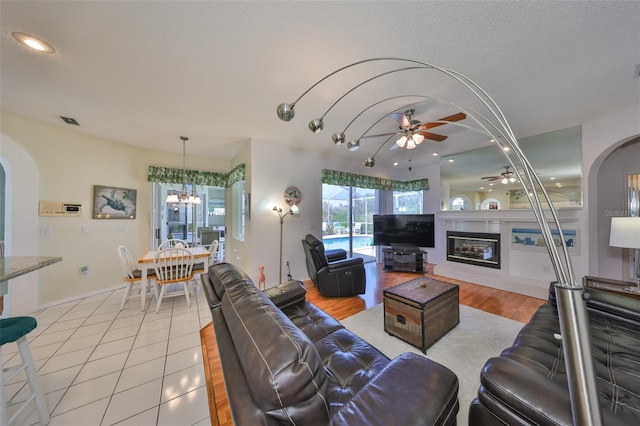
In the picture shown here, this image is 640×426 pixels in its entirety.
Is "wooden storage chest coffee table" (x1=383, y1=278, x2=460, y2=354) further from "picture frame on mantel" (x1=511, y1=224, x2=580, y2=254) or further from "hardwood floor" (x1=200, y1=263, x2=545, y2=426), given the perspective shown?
"picture frame on mantel" (x1=511, y1=224, x2=580, y2=254)

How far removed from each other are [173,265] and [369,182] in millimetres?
4195

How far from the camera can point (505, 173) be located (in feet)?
12.5

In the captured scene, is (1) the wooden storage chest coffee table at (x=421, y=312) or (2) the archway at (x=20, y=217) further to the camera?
(2) the archway at (x=20, y=217)

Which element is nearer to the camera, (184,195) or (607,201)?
(607,201)

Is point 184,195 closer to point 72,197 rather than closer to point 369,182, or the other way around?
point 72,197

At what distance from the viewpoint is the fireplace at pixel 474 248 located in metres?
4.03

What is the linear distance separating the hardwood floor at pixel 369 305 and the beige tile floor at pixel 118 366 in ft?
0.26

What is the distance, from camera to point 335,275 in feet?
10.8

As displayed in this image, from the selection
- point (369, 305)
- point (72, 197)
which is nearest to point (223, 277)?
point (369, 305)

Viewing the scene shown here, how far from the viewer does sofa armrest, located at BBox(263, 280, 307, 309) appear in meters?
1.98

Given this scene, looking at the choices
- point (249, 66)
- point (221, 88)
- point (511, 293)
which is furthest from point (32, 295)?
point (511, 293)

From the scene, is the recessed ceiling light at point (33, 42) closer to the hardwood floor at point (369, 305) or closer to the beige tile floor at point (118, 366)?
the beige tile floor at point (118, 366)

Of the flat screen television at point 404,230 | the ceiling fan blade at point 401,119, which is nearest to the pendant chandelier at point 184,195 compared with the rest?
the ceiling fan blade at point 401,119

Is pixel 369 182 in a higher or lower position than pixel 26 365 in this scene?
higher
